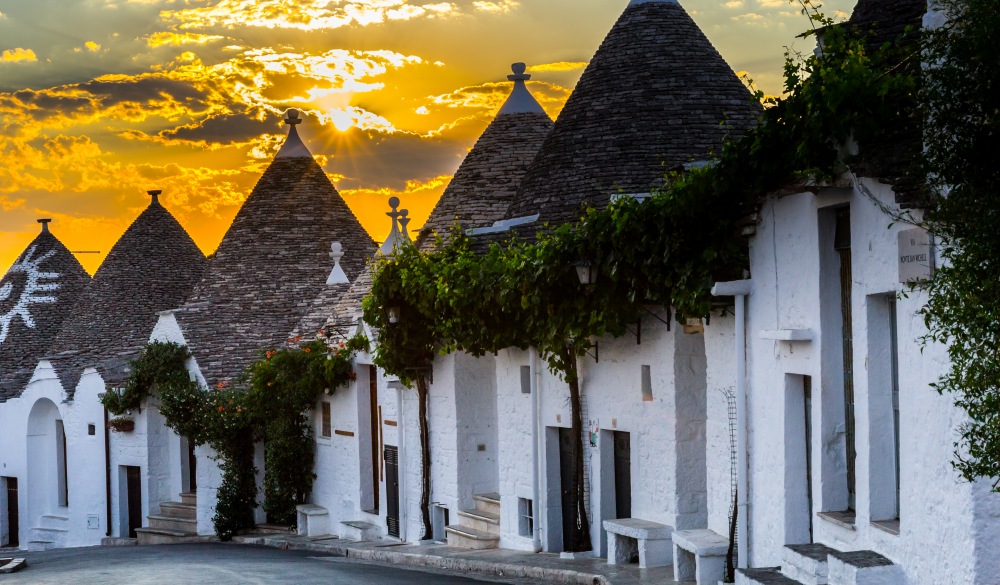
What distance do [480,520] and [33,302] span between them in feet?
87.7

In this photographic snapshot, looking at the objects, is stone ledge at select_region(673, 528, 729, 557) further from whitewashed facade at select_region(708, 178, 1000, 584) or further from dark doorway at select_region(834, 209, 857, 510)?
dark doorway at select_region(834, 209, 857, 510)

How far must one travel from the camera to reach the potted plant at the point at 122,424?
3519cm

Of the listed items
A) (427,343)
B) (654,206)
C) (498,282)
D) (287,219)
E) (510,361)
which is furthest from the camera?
(287,219)

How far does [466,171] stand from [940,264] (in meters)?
16.4

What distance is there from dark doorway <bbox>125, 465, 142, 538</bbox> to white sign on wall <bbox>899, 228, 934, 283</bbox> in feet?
93.4

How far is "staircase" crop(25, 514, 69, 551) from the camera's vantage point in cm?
3888

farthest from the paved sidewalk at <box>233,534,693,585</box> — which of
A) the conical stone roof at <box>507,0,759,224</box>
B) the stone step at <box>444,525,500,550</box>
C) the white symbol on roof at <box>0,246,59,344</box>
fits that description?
the white symbol on roof at <box>0,246,59,344</box>

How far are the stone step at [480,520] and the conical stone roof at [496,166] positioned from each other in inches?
189

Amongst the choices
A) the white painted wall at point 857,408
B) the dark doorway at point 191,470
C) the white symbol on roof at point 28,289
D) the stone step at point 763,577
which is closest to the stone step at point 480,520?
the white painted wall at point 857,408

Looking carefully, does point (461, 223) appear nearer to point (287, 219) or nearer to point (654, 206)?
point (654, 206)

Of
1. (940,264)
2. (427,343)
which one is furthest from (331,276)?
(940,264)

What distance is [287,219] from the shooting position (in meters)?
37.0

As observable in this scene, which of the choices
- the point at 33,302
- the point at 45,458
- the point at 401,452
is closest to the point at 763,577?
the point at 401,452

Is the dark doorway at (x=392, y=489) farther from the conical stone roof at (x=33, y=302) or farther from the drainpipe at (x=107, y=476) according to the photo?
the conical stone roof at (x=33, y=302)
